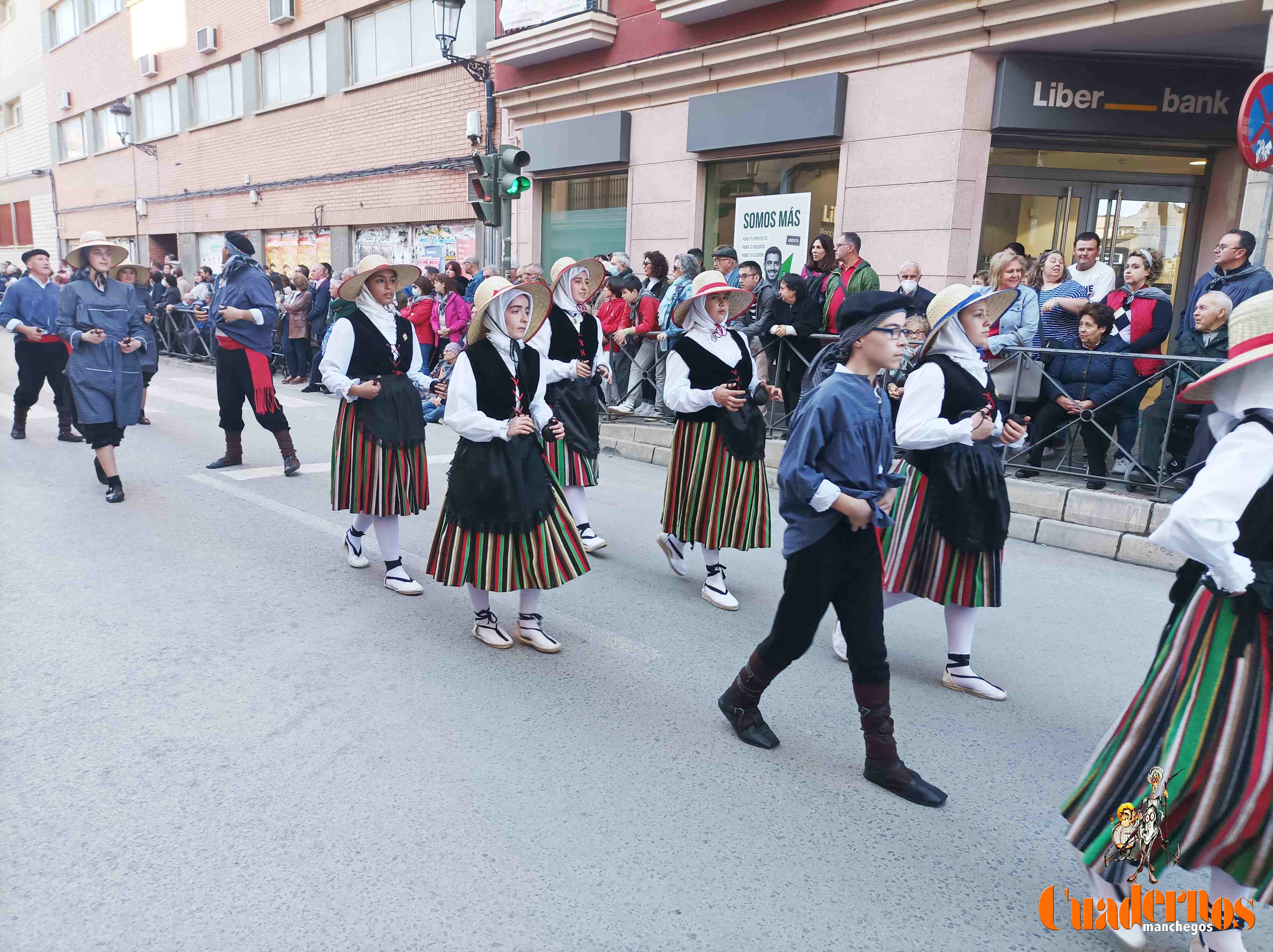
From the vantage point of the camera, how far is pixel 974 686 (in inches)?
161

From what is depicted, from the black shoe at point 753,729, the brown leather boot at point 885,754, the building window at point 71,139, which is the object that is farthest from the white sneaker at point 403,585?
the building window at point 71,139

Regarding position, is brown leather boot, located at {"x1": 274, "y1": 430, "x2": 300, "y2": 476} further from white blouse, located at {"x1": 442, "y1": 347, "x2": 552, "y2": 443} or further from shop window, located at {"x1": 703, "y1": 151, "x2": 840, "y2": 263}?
shop window, located at {"x1": 703, "y1": 151, "x2": 840, "y2": 263}

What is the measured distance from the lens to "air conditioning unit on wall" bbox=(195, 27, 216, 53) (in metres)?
22.3

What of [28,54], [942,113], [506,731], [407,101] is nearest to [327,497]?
[506,731]

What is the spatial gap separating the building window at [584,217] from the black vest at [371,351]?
9106 millimetres

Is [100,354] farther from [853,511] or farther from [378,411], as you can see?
[853,511]

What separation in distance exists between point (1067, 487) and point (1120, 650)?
239 cm

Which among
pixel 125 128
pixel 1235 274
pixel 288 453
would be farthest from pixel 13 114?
pixel 1235 274

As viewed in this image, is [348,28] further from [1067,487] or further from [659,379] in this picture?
[1067,487]

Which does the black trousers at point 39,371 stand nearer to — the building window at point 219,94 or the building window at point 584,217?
the building window at point 584,217

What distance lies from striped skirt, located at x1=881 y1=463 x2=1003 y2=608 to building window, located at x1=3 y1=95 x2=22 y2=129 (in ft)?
133

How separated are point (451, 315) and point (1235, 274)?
900 cm

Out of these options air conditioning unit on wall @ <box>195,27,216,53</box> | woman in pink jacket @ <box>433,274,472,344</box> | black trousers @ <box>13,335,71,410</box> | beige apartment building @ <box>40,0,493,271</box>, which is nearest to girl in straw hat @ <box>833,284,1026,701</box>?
black trousers @ <box>13,335,71,410</box>

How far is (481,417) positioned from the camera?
407cm
